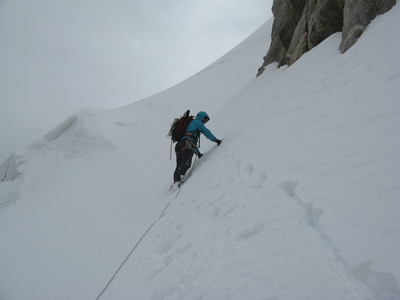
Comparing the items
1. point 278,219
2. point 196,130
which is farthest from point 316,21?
point 278,219

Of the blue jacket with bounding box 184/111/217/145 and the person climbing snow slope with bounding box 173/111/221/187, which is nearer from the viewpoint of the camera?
the person climbing snow slope with bounding box 173/111/221/187

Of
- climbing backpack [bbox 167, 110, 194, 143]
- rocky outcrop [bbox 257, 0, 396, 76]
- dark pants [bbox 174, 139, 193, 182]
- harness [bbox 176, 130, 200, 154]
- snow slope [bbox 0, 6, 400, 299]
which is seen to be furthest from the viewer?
climbing backpack [bbox 167, 110, 194, 143]

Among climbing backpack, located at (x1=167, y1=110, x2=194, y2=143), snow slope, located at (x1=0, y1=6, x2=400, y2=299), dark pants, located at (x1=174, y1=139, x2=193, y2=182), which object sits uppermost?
climbing backpack, located at (x1=167, y1=110, x2=194, y2=143)

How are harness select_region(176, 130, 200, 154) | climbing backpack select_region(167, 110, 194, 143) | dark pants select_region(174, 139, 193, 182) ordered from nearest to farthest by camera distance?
1. dark pants select_region(174, 139, 193, 182)
2. harness select_region(176, 130, 200, 154)
3. climbing backpack select_region(167, 110, 194, 143)

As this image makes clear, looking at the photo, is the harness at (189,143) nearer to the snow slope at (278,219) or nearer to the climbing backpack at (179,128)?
the climbing backpack at (179,128)

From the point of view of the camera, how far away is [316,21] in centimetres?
891

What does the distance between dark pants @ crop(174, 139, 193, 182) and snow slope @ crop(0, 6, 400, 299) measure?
1.36 ft

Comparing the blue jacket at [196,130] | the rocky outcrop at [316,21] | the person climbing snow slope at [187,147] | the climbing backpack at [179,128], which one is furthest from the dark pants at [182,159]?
the rocky outcrop at [316,21]

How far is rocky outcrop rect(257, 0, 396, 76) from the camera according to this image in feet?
20.8

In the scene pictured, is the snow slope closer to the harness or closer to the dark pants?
the dark pants

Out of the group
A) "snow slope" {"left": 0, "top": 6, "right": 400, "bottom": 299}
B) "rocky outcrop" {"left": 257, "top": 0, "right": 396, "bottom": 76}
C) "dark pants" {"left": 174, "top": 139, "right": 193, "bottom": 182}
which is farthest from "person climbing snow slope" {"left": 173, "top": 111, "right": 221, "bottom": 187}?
"rocky outcrop" {"left": 257, "top": 0, "right": 396, "bottom": 76}

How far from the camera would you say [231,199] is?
12.7 ft

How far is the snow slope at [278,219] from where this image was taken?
1.91 metres

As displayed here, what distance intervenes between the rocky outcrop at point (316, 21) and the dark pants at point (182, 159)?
16.5ft
